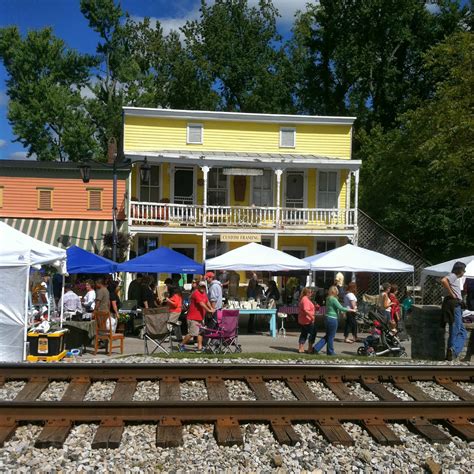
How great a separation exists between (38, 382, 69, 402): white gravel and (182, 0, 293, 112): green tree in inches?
1526

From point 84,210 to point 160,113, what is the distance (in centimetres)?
580

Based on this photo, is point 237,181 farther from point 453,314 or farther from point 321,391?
point 321,391

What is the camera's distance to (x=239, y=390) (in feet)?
28.9

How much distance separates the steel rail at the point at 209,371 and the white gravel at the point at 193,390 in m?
0.10

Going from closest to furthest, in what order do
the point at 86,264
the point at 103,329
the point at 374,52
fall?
the point at 103,329, the point at 86,264, the point at 374,52

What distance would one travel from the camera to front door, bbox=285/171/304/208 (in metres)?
30.4

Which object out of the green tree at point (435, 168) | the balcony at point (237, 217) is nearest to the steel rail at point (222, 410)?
the green tree at point (435, 168)

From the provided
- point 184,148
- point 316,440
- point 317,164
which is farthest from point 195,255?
point 316,440

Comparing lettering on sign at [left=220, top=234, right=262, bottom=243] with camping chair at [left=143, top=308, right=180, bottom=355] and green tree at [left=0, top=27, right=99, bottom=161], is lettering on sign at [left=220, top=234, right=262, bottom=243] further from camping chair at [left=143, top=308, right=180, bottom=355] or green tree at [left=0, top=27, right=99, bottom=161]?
green tree at [left=0, top=27, right=99, bottom=161]

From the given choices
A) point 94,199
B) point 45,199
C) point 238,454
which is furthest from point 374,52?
point 238,454

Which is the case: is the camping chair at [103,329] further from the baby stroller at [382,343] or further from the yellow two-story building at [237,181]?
the yellow two-story building at [237,181]

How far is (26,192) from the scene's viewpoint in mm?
30125

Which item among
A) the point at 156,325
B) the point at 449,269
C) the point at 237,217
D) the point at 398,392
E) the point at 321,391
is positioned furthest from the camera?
the point at 237,217

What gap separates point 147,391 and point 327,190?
2303 centimetres
